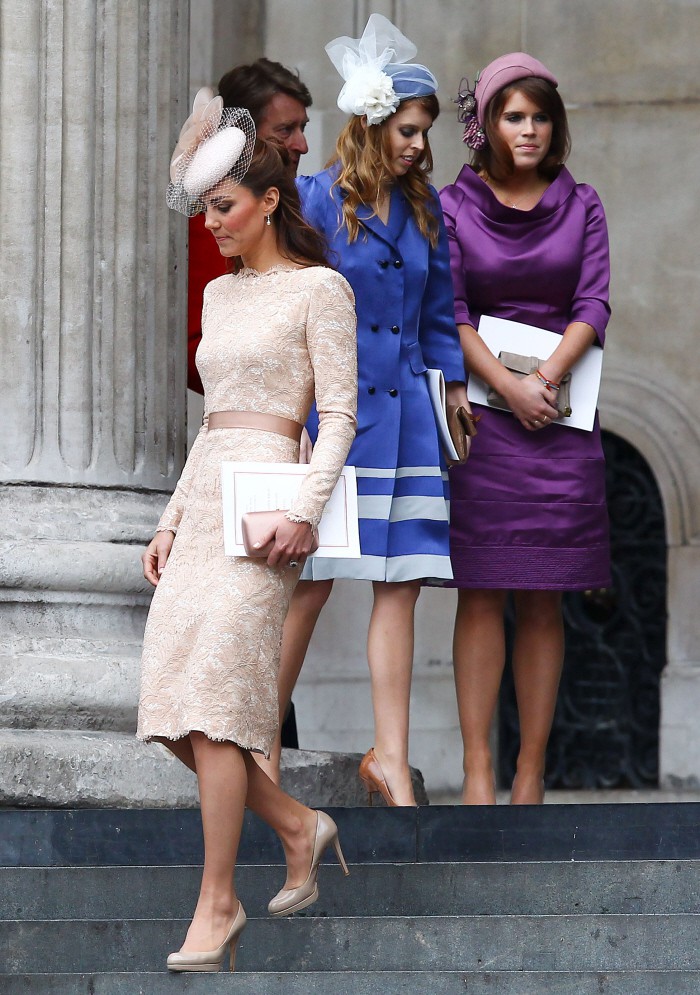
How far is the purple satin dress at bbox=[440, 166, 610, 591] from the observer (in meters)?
5.68

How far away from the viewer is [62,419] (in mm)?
6160

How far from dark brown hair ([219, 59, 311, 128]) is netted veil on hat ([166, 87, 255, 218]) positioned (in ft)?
4.70

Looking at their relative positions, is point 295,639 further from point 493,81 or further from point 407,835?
point 493,81

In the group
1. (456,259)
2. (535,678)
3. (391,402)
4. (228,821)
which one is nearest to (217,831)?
(228,821)

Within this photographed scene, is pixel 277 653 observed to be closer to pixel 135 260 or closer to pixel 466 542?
pixel 466 542

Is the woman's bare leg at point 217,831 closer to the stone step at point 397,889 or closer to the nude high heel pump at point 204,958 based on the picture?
the nude high heel pump at point 204,958

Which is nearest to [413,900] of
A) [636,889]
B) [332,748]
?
[636,889]

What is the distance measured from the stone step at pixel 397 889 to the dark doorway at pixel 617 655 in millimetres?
4680

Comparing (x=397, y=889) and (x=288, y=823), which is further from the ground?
(x=288, y=823)

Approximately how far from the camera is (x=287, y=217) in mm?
4523

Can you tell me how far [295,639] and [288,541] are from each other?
1.15 meters

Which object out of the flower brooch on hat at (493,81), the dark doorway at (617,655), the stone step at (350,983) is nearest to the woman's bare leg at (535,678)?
the flower brooch on hat at (493,81)

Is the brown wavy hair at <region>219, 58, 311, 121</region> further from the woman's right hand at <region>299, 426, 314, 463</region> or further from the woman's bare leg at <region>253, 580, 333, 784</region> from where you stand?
the woman's right hand at <region>299, 426, 314, 463</region>

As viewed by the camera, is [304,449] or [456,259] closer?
[304,449]
